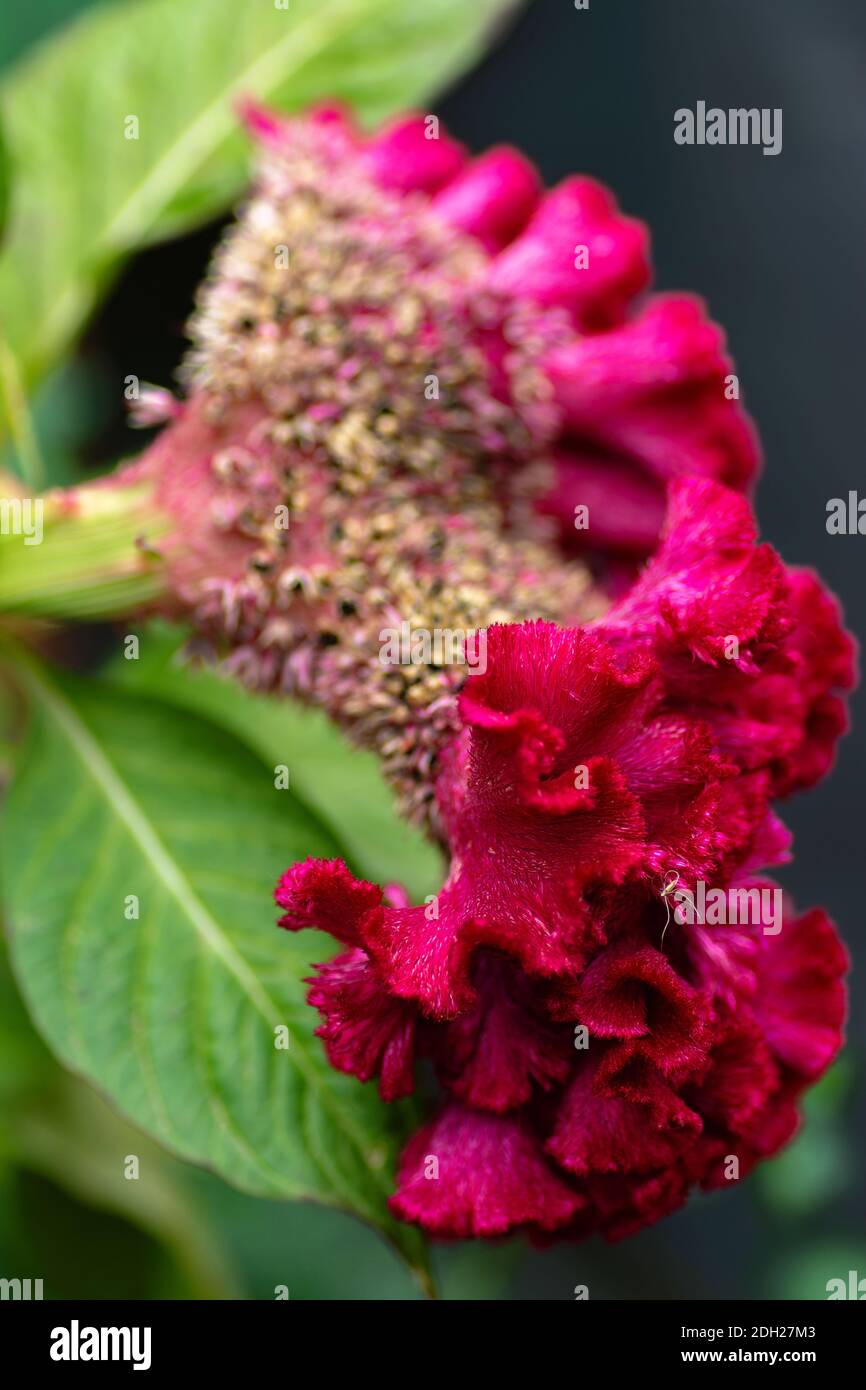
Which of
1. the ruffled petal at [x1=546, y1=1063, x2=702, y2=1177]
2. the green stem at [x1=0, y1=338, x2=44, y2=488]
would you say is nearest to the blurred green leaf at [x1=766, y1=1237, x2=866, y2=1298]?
the ruffled petal at [x1=546, y1=1063, x2=702, y2=1177]

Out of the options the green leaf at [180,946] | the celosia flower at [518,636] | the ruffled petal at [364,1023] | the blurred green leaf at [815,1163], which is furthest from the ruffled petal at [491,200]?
the blurred green leaf at [815,1163]

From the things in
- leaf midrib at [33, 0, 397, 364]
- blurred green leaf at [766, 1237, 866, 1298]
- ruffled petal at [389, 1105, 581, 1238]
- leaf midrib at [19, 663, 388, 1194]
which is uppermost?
leaf midrib at [33, 0, 397, 364]

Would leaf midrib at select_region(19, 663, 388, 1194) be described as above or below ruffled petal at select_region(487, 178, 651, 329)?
below

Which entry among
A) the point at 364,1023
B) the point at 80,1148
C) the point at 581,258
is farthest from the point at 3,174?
the point at 80,1148

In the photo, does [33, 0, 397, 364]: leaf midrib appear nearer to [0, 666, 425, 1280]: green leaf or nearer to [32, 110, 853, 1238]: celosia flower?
[32, 110, 853, 1238]: celosia flower

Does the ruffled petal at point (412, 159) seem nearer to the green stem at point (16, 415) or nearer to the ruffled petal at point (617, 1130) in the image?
the green stem at point (16, 415)
